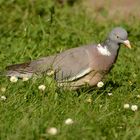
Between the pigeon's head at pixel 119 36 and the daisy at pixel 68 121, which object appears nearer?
the daisy at pixel 68 121

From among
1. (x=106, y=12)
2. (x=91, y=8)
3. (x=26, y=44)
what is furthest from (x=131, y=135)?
(x=91, y=8)

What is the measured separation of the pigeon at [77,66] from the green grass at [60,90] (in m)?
0.15

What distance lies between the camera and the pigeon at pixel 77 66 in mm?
6387

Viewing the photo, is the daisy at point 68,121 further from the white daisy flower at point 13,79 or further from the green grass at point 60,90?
the white daisy flower at point 13,79

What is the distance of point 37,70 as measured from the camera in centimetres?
647

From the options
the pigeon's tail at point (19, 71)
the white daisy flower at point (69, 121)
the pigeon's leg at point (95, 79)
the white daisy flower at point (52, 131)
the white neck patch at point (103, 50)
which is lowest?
the pigeon's tail at point (19, 71)

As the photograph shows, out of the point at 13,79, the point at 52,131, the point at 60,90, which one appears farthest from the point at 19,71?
the point at 52,131

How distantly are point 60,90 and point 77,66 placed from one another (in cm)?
48

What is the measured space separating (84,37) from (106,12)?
1064 millimetres

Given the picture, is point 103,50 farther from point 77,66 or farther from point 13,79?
point 13,79

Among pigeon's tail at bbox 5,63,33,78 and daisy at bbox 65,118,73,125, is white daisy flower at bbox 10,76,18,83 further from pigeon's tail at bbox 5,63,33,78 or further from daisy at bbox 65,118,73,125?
daisy at bbox 65,118,73,125

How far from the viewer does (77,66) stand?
21.2 feet

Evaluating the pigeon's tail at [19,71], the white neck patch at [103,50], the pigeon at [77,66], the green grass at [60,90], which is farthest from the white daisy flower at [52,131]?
the white neck patch at [103,50]

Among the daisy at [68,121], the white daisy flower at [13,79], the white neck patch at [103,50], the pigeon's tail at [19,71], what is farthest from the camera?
the white neck patch at [103,50]
